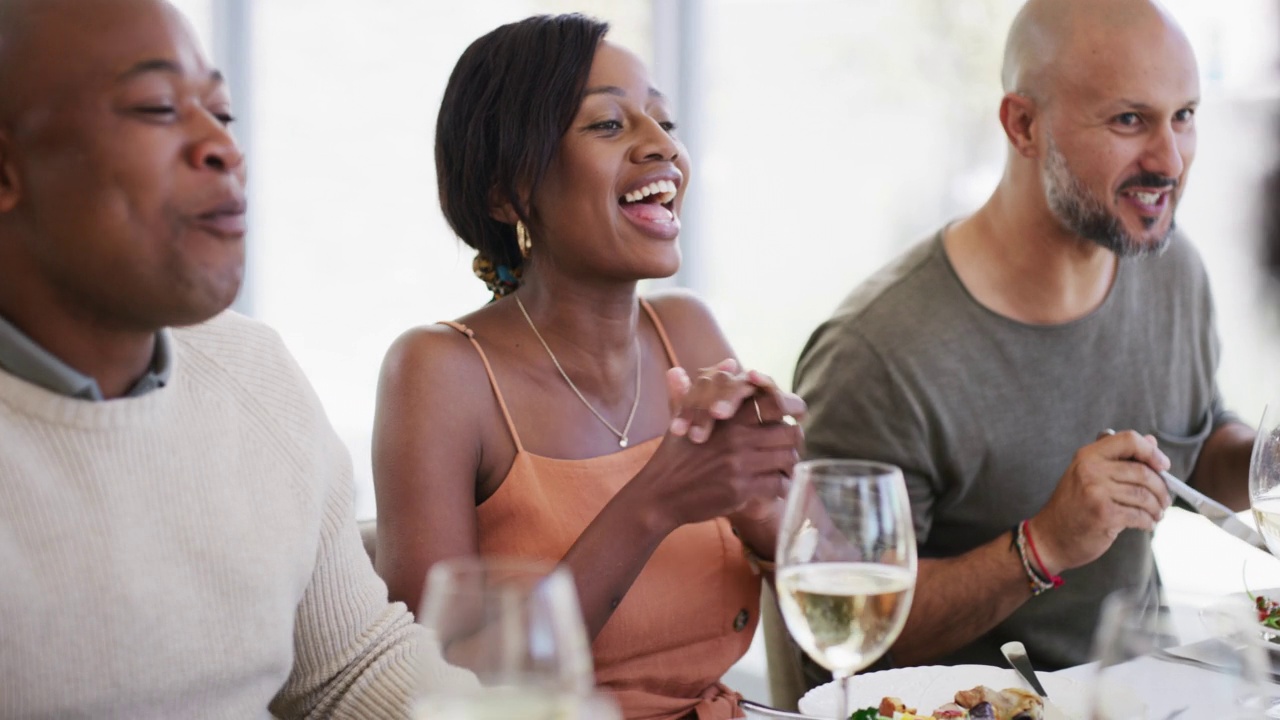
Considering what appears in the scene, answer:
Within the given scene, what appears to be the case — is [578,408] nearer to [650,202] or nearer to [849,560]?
[650,202]

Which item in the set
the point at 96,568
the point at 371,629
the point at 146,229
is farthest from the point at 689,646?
the point at 146,229

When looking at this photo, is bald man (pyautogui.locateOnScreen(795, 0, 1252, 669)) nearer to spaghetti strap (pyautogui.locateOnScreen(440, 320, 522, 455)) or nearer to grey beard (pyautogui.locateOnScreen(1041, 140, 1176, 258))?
grey beard (pyautogui.locateOnScreen(1041, 140, 1176, 258))

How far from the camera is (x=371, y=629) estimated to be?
127cm

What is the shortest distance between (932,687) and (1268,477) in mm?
451

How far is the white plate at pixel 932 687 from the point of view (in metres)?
1.25

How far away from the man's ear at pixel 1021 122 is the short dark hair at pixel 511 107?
824mm

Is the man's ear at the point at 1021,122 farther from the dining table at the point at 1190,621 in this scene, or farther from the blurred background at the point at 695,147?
the blurred background at the point at 695,147

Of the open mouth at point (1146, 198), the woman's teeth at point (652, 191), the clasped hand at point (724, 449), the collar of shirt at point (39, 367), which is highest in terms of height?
the woman's teeth at point (652, 191)

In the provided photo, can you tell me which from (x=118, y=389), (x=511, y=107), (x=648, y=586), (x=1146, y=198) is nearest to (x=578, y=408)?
(x=648, y=586)

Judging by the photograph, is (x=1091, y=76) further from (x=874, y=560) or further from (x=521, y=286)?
(x=874, y=560)

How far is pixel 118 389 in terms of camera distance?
1.06 meters

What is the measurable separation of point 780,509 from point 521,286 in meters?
0.53

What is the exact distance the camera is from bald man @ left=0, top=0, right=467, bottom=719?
96 centimetres

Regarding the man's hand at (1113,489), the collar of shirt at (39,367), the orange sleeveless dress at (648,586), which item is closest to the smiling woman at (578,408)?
the orange sleeveless dress at (648,586)
